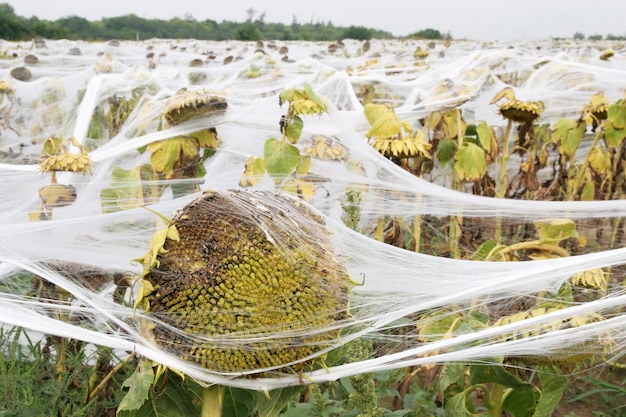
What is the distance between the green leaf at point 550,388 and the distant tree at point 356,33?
28887mm

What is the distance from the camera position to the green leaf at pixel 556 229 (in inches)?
69.4

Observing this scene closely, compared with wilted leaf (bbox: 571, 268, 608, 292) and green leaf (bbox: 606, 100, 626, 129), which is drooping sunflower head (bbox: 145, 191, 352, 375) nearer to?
wilted leaf (bbox: 571, 268, 608, 292)

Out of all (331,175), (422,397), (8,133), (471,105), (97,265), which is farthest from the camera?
(8,133)

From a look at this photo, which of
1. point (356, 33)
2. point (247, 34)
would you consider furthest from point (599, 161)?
point (356, 33)

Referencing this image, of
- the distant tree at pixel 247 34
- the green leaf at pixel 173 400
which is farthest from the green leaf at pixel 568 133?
the distant tree at pixel 247 34

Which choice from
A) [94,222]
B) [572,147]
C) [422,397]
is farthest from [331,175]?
[572,147]

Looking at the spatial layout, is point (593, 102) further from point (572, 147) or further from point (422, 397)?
point (422, 397)

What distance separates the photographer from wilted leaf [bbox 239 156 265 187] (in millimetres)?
2182

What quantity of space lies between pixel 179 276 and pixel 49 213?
3.10 ft

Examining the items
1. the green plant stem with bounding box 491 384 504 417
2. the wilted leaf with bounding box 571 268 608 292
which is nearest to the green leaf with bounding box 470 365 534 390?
the green plant stem with bounding box 491 384 504 417

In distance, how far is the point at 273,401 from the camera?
43.5 inches

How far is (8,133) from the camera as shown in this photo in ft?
16.6

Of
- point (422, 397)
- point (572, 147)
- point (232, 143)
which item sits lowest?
point (422, 397)

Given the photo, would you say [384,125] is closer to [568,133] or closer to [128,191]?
[128,191]
